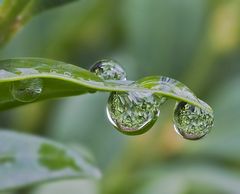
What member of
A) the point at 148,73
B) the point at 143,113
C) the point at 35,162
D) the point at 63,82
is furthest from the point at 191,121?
the point at 148,73

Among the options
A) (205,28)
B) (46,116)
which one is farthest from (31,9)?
(205,28)

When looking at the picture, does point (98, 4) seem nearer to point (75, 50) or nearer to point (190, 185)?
point (75, 50)

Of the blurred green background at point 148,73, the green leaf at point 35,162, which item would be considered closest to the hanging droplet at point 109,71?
the green leaf at point 35,162

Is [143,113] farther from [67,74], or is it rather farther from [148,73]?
[148,73]

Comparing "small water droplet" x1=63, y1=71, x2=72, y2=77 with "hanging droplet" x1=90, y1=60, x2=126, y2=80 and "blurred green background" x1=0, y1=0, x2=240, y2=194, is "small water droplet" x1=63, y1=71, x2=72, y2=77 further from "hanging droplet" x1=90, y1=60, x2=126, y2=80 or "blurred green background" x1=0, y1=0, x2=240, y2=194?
"blurred green background" x1=0, y1=0, x2=240, y2=194

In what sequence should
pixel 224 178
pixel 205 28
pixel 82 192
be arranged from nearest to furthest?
pixel 82 192, pixel 224 178, pixel 205 28
